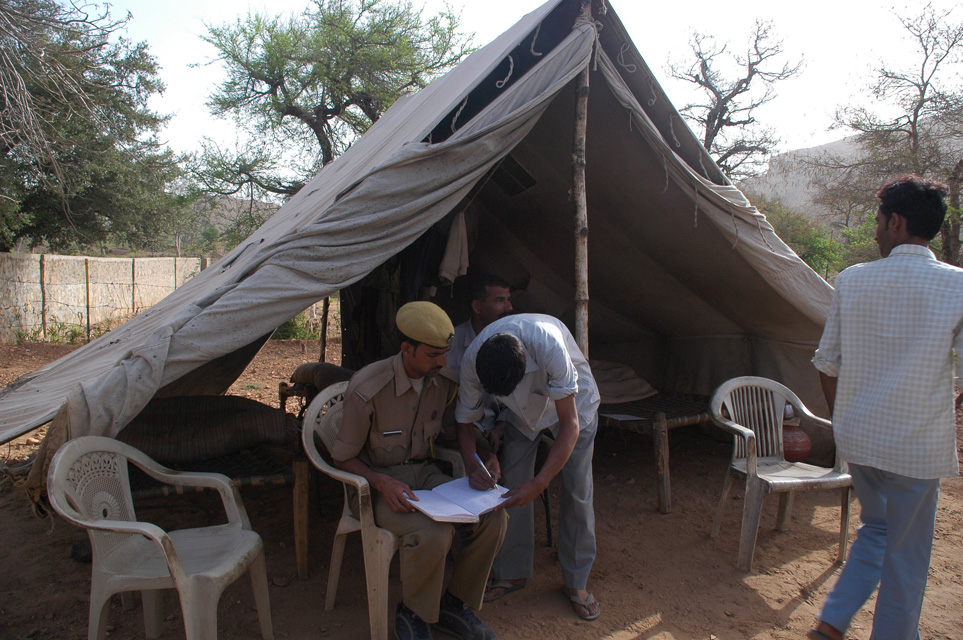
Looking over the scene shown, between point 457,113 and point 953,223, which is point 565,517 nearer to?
point 457,113

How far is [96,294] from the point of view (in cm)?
1094

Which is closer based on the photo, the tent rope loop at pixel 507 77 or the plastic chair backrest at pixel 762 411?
the tent rope loop at pixel 507 77

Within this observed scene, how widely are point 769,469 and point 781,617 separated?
31.6 inches

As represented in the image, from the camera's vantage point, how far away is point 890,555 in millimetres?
2000

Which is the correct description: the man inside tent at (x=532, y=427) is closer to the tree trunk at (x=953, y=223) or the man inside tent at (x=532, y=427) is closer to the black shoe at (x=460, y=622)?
the black shoe at (x=460, y=622)

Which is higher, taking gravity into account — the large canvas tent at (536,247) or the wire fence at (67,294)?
the large canvas tent at (536,247)

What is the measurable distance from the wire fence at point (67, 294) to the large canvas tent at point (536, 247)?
23.6ft

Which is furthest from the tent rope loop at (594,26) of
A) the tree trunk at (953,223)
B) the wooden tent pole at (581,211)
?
the tree trunk at (953,223)

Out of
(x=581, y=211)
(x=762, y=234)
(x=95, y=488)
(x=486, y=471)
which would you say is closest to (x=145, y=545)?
(x=95, y=488)

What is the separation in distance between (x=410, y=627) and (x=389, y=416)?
2.61ft

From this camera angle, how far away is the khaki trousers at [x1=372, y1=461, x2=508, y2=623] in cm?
213

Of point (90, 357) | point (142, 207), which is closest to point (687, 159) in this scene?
point (90, 357)

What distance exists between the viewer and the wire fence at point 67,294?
9.66 meters

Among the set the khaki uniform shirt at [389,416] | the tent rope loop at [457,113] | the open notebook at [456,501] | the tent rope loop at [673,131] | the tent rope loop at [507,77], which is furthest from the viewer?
the tent rope loop at [673,131]
